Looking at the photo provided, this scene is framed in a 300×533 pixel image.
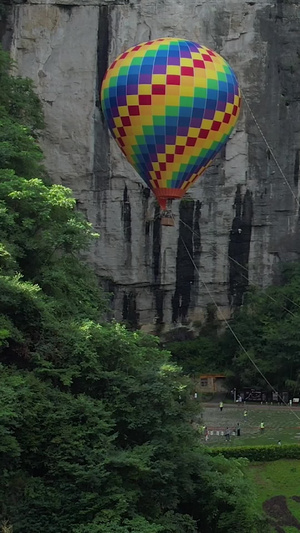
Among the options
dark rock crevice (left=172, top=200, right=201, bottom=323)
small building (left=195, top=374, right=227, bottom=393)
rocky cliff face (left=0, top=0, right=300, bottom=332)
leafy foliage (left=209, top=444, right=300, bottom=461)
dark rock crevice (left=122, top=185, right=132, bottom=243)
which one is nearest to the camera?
leafy foliage (left=209, top=444, right=300, bottom=461)

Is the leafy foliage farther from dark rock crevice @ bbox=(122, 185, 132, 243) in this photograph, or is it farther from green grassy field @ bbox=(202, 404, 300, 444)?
dark rock crevice @ bbox=(122, 185, 132, 243)

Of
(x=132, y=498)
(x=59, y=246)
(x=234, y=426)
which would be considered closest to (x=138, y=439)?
(x=132, y=498)

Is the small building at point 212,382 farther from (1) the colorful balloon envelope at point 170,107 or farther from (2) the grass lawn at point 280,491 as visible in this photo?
(1) the colorful balloon envelope at point 170,107

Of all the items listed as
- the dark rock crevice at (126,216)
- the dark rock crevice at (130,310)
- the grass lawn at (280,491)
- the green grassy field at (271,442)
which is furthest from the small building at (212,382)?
the grass lawn at (280,491)

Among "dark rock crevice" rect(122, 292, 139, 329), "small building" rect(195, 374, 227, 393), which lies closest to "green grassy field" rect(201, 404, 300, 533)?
"small building" rect(195, 374, 227, 393)

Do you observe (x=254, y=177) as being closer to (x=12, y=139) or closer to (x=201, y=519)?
Result: (x=12, y=139)
